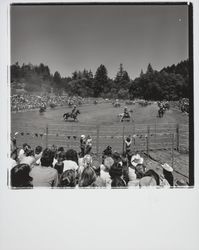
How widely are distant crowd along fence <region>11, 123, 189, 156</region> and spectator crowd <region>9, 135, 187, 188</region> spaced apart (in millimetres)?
33

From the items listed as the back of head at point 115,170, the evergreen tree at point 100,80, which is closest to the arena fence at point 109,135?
the back of head at point 115,170

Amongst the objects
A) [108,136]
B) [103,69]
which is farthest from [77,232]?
[103,69]

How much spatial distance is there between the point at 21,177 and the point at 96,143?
52cm

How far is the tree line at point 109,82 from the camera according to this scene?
2.31m

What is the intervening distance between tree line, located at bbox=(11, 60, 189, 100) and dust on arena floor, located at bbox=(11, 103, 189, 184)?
8cm

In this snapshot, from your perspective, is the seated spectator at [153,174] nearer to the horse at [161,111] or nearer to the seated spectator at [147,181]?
the seated spectator at [147,181]

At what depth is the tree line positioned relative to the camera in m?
2.31

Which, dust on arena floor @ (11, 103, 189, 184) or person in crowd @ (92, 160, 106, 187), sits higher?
dust on arena floor @ (11, 103, 189, 184)

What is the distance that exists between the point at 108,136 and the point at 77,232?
64 cm

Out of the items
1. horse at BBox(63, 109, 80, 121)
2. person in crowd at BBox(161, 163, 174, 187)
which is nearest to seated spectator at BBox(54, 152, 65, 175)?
horse at BBox(63, 109, 80, 121)

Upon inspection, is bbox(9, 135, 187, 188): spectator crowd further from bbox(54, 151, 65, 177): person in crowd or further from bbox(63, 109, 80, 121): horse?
bbox(63, 109, 80, 121): horse

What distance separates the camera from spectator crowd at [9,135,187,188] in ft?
7.56

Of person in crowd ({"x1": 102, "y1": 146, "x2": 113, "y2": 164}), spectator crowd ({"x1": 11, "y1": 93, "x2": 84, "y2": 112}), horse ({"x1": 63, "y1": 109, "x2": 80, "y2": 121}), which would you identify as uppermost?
spectator crowd ({"x1": 11, "y1": 93, "x2": 84, "y2": 112})

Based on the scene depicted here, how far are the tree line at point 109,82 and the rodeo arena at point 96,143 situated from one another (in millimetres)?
49
